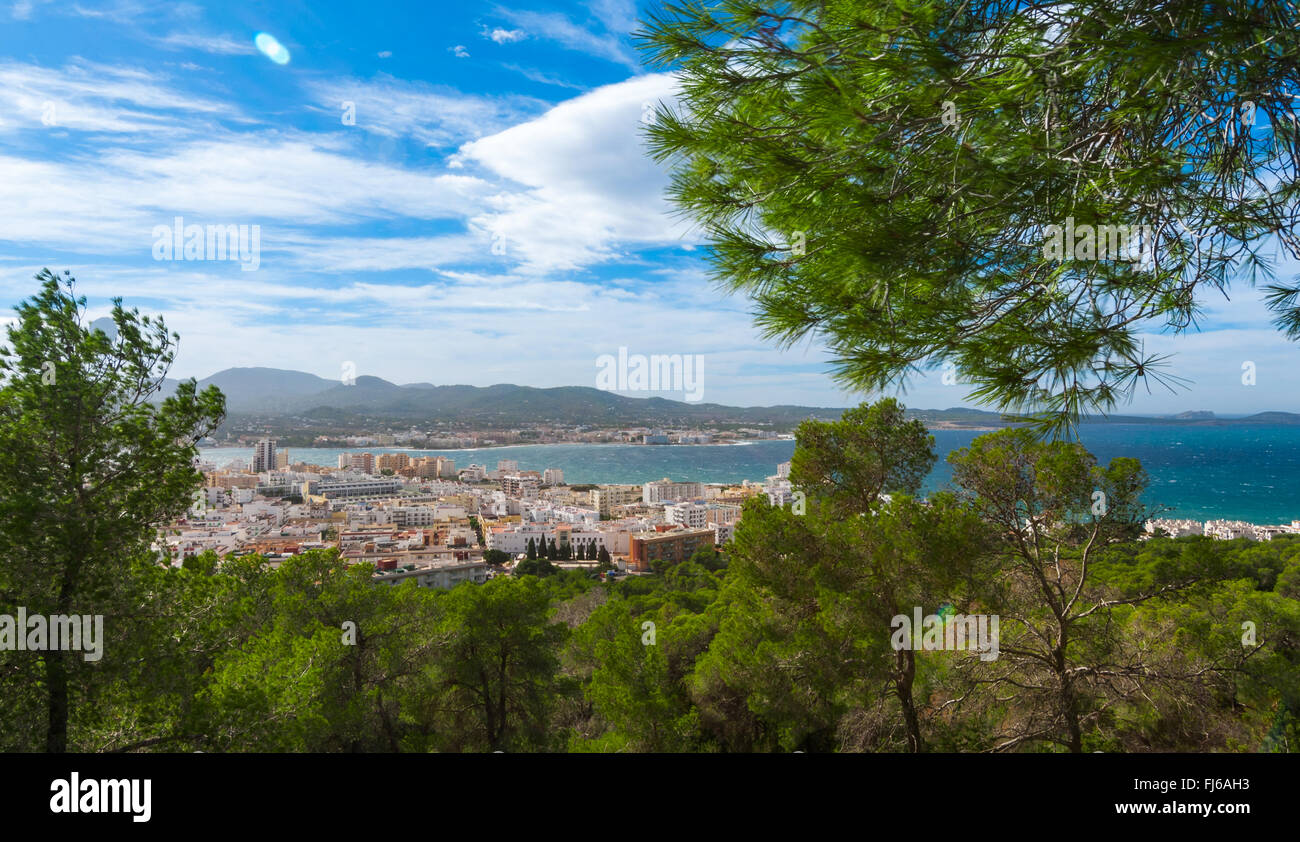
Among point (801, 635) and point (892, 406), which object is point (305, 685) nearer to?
point (801, 635)

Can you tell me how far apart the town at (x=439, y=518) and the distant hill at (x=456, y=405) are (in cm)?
229

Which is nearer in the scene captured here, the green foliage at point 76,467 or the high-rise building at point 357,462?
the green foliage at point 76,467

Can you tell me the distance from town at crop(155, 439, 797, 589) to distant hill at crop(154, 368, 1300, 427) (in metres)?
2.29

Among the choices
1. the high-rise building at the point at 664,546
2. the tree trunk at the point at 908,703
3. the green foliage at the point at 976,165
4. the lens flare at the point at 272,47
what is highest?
the lens flare at the point at 272,47

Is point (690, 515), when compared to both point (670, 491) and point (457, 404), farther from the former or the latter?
point (457, 404)

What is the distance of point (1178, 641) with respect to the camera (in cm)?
450

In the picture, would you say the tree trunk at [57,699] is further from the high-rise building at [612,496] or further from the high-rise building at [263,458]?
the high-rise building at [612,496]

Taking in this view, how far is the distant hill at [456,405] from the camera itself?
20.5m

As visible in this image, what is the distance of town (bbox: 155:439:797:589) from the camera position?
41.8 ft

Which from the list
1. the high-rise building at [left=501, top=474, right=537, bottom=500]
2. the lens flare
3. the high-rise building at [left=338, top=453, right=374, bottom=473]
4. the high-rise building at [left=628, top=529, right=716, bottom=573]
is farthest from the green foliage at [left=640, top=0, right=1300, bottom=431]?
the high-rise building at [left=501, top=474, right=537, bottom=500]

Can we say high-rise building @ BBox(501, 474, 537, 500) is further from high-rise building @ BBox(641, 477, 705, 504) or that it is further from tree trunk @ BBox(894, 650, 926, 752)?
tree trunk @ BBox(894, 650, 926, 752)

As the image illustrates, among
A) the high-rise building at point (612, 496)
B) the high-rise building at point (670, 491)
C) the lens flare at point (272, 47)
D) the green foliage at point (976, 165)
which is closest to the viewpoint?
the green foliage at point (976, 165)

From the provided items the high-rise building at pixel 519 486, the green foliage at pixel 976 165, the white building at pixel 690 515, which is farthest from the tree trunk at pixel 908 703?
the high-rise building at pixel 519 486

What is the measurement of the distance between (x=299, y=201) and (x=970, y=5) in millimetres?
8530
